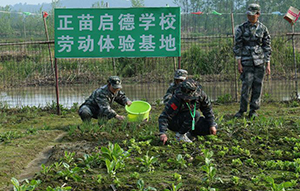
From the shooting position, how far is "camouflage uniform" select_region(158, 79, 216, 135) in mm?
5612

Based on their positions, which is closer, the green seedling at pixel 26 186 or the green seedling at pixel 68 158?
the green seedling at pixel 26 186

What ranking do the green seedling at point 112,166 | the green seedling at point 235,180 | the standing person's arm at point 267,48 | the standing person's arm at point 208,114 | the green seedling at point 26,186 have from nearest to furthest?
the green seedling at point 26,186
the green seedling at point 235,180
the green seedling at point 112,166
the standing person's arm at point 208,114
the standing person's arm at point 267,48

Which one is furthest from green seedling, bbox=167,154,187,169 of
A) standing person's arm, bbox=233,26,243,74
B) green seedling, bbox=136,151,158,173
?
standing person's arm, bbox=233,26,243,74

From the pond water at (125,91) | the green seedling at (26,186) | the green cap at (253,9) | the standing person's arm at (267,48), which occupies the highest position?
the green cap at (253,9)

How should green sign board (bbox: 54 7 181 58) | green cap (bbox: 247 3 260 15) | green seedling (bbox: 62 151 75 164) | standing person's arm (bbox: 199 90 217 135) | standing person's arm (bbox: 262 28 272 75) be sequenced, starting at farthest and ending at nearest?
green sign board (bbox: 54 7 181 58), standing person's arm (bbox: 262 28 272 75), green cap (bbox: 247 3 260 15), standing person's arm (bbox: 199 90 217 135), green seedling (bbox: 62 151 75 164)

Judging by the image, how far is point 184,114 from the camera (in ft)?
19.4

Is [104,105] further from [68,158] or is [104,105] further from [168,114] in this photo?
[68,158]

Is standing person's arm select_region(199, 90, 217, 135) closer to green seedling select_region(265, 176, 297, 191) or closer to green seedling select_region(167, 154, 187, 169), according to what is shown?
green seedling select_region(167, 154, 187, 169)

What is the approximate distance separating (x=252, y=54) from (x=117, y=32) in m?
3.09

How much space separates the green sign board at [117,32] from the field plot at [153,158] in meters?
2.38

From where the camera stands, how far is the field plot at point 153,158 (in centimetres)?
424

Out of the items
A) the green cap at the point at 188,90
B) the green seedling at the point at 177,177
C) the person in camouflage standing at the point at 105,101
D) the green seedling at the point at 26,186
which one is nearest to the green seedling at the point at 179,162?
the green seedling at the point at 177,177

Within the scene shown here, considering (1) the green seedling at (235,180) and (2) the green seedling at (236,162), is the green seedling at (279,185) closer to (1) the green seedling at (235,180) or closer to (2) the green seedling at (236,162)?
(1) the green seedling at (235,180)

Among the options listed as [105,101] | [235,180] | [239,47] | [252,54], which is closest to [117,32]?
[105,101]
